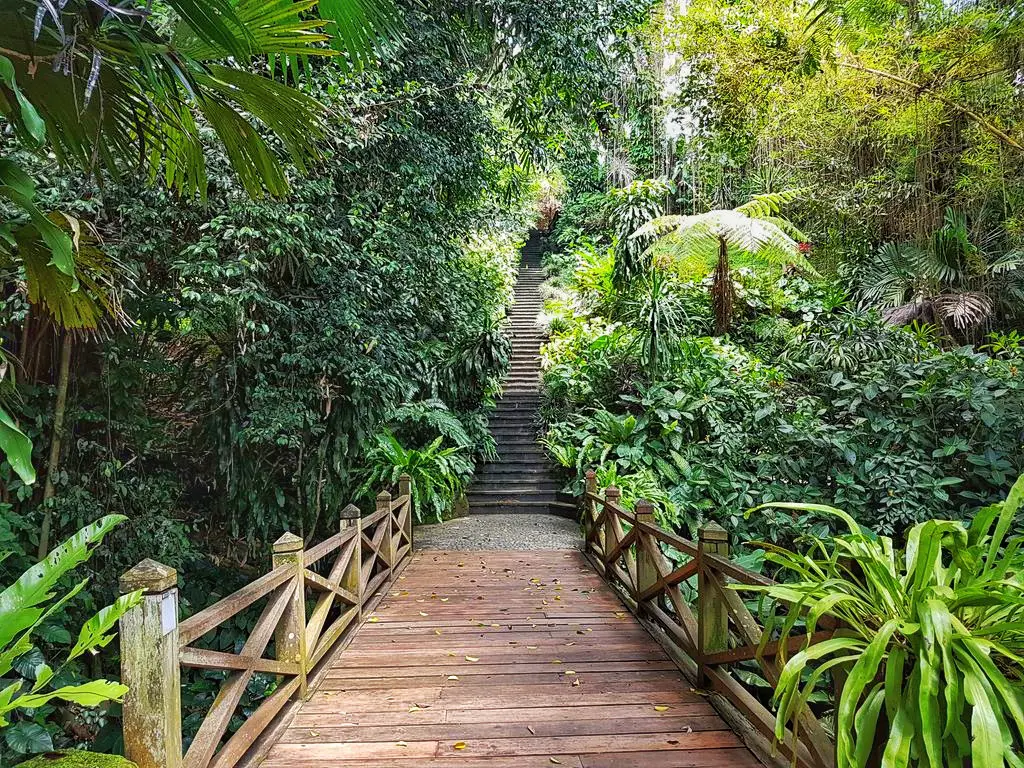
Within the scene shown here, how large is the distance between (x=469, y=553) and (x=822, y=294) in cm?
871

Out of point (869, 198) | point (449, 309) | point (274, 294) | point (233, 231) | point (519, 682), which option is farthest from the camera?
point (869, 198)

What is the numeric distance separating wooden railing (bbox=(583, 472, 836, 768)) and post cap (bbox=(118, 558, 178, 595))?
202 cm

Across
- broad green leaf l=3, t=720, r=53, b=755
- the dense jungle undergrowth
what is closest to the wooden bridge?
the dense jungle undergrowth

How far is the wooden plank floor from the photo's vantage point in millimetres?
2279

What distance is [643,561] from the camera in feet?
13.1

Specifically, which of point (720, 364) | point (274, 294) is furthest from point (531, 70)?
point (720, 364)

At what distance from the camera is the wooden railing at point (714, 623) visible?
2029mm

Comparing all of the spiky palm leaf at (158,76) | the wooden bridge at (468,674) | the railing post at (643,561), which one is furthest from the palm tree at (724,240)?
the spiky palm leaf at (158,76)

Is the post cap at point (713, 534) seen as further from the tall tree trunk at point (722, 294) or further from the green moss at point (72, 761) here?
the tall tree trunk at point (722, 294)

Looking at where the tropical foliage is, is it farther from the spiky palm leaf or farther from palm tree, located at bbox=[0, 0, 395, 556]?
the spiky palm leaf

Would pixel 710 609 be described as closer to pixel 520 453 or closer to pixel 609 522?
pixel 609 522

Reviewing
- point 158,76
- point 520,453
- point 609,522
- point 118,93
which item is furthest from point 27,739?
point 520,453

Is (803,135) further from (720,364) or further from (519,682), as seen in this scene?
(519,682)

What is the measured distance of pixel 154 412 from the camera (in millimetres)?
5293
